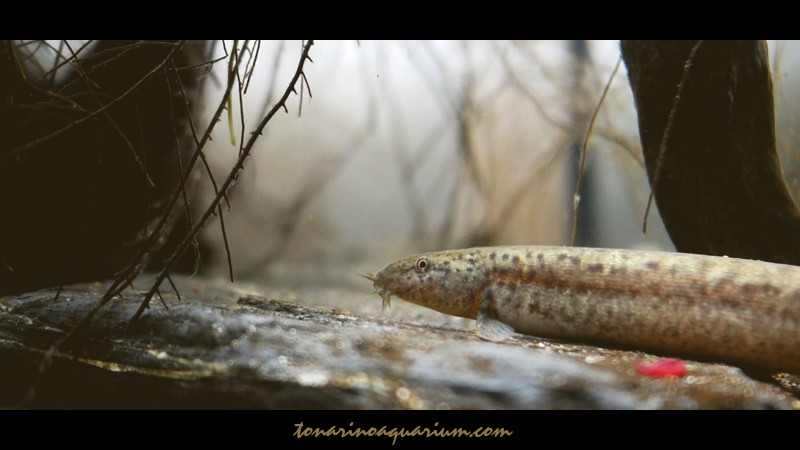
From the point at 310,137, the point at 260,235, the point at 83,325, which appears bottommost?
the point at 260,235

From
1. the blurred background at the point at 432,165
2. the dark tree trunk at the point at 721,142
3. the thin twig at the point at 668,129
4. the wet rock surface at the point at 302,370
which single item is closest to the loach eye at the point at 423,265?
the wet rock surface at the point at 302,370

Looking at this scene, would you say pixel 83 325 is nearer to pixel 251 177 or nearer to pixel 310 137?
pixel 251 177

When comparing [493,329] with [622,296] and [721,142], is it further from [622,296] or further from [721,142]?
[721,142]

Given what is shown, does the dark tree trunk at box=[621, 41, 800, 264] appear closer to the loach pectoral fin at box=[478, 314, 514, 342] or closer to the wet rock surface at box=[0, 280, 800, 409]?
the wet rock surface at box=[0, 280, 800, 409]

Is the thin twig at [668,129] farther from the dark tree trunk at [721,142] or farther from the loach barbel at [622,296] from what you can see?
the loach barbel at [622,296]

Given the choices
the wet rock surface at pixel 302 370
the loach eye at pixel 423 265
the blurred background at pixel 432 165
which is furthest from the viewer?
the blurred background at pixel 432 165
